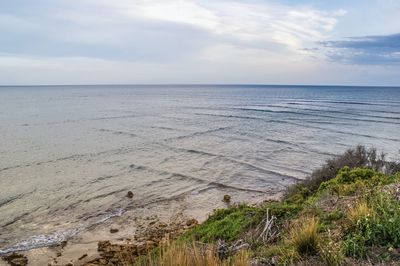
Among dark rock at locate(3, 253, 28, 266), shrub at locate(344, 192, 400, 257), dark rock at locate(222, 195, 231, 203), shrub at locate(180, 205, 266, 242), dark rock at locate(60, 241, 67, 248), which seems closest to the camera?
shrub at locate(344, 192, 400, 257)

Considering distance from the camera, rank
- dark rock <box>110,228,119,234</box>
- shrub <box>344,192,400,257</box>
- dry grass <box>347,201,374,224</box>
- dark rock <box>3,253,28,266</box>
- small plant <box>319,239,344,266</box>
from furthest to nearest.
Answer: dark rock <box>110,228,119,234</box>, dark rock <box>3,253,28,266</box>, dry grass <box>347,201,374,224</box>, shrub <box>344,192,400,257</box>, small plant <box>319,239,344,266</box>

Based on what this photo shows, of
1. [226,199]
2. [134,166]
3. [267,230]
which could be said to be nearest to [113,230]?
[226,199]

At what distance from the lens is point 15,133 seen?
3516 cm

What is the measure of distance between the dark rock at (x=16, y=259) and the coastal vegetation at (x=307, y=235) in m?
5.11

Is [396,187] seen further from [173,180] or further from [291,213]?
[173,180]

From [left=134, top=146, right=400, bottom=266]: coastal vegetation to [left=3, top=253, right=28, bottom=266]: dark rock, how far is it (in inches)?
201

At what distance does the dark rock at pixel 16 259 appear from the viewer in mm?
10156

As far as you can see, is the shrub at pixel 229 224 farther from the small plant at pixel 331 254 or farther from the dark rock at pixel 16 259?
the dark rock at pixel 16 259

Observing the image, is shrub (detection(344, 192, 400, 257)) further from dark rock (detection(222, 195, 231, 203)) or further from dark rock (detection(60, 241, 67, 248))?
dark rock (detection(222, 195, 231, 203))

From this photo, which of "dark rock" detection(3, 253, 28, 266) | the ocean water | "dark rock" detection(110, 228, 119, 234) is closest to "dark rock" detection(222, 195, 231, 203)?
the ocean water

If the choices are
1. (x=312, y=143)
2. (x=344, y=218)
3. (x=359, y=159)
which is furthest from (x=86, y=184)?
(x=312, y=143)

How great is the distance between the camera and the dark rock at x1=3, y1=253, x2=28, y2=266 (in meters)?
10.2

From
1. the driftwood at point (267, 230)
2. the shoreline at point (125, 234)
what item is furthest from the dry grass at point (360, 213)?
the shoreline at point (125, 234)

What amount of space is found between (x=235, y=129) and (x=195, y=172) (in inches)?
758
